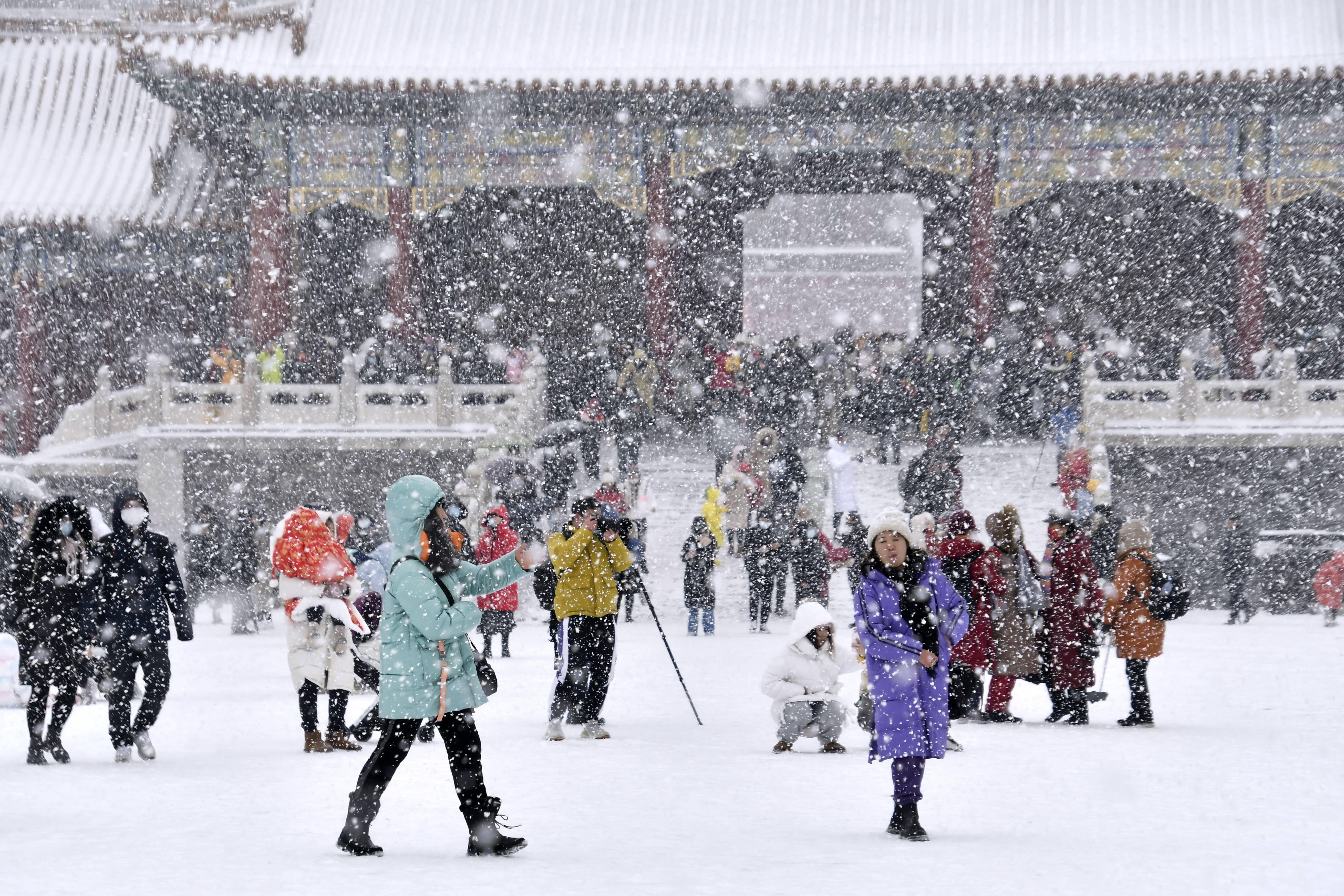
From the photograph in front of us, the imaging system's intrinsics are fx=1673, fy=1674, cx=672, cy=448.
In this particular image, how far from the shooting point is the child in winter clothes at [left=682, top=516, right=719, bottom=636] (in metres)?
13.8

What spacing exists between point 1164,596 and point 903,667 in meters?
3.46

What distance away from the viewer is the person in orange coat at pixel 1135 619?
8.86 metres

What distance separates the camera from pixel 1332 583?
15414mm

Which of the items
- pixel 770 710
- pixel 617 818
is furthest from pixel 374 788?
pixel 770 710

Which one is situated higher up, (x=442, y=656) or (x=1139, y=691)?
(x=442, y=656)

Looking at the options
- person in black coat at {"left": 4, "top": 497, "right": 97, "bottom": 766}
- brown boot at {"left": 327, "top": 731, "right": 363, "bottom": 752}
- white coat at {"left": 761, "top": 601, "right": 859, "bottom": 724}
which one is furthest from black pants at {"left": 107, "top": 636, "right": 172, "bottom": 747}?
white coat at {"left": 761, "top": 601, "right": 859, "bottom": 724}

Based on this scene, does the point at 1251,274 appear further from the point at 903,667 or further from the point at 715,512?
the point at 903,667

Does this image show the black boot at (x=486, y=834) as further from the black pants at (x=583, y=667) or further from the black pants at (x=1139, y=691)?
the black pants at (x=1139, y=691)

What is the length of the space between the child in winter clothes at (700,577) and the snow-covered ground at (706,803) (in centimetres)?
261

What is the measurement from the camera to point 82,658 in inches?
310

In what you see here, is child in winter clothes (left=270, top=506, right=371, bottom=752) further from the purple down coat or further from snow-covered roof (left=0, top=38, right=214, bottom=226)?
snow-covered roof (left=0, top=38, right=214, bottom=226)

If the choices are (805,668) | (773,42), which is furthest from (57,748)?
(773,42)

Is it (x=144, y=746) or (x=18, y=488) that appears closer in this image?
(x=144, y=746)

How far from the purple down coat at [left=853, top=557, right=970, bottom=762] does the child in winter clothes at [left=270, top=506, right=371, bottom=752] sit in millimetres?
3047
